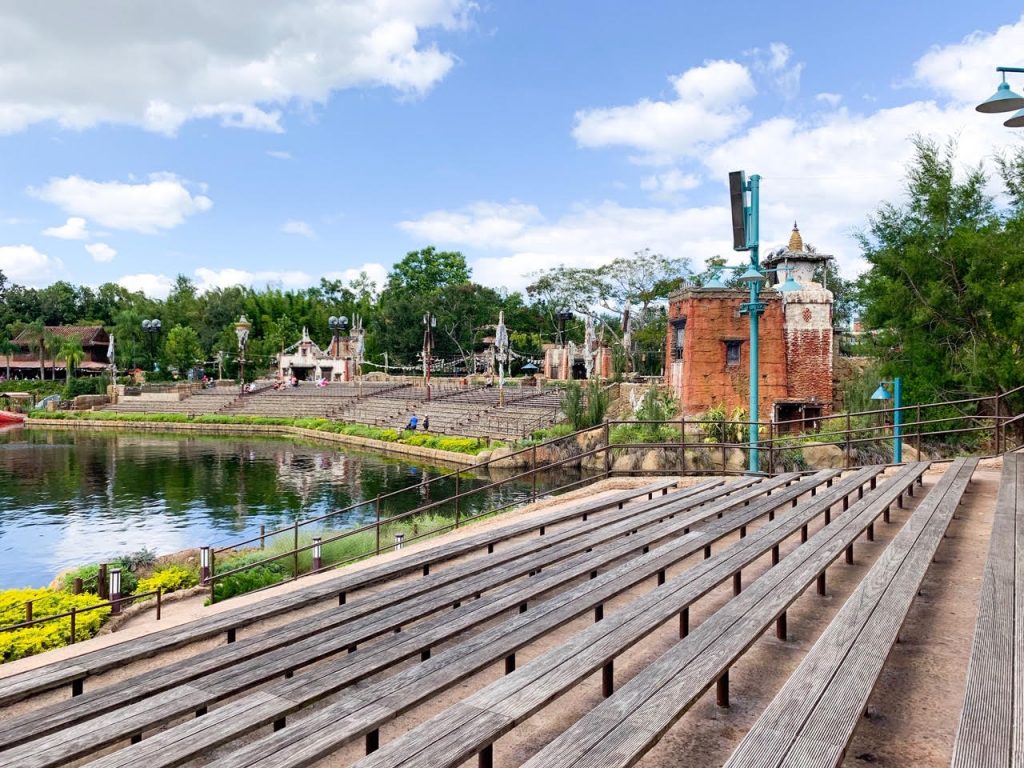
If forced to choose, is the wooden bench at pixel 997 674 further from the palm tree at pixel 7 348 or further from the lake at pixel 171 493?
the palm tree at pixel 7 348

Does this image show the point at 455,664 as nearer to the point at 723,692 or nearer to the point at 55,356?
the point at 723,692

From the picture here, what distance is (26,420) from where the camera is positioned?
4678cm

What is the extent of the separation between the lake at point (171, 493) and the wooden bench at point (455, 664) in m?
9.74

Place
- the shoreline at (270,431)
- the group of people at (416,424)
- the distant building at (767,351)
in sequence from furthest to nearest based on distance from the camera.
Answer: the group of people at (416,424) → the shoreline at (270,431) → the distant building at (767,351)

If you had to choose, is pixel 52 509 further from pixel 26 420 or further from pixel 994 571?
pixel 26 420

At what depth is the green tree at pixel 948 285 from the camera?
16.7 metres

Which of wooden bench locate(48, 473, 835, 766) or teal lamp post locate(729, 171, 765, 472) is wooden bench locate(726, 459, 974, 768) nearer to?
wooden bench locate(48, 473, 835, 766)

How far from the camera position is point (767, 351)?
26.0m

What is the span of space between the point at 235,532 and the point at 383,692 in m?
15.1

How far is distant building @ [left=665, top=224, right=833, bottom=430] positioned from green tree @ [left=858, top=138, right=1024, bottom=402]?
6.12m

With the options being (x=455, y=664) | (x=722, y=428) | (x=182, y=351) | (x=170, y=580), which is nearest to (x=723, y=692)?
(x=455, y=664)

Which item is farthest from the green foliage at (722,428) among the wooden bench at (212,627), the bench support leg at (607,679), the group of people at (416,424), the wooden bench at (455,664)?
the bench support leg at (607,679)

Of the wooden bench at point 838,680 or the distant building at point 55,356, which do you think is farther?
the distant building at point 55,356

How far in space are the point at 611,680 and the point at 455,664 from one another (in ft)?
2.47
